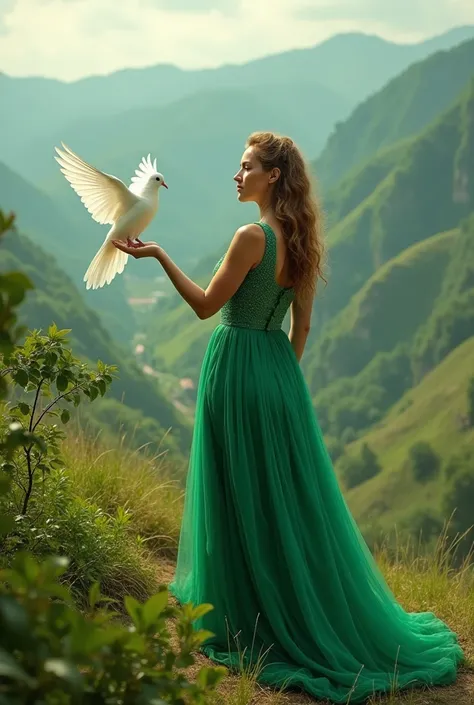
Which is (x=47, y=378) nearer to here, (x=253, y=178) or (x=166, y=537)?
(x=253, y=178)

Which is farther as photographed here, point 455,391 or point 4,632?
point 455,391

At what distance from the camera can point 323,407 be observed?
91.7 metres

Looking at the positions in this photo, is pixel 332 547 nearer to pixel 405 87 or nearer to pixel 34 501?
pixel 34 501

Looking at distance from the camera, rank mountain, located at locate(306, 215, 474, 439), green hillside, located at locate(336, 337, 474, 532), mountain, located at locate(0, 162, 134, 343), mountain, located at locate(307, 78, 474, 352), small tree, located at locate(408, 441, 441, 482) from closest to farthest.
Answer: green hillside, located at locate(336, 337, 474, 532), small tree, located at locate(408, 441, 441, 482), mountain, located at locate(306, 215, 474, 439), mountain, located at locate(307, 78, 474, 352), mountain, located at locate(0, 162, 134, 343)

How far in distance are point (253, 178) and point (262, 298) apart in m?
0.50

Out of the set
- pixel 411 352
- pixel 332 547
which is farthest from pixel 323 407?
pixel 332 547

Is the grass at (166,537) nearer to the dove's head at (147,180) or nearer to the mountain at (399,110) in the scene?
the dove's head at (147,180)

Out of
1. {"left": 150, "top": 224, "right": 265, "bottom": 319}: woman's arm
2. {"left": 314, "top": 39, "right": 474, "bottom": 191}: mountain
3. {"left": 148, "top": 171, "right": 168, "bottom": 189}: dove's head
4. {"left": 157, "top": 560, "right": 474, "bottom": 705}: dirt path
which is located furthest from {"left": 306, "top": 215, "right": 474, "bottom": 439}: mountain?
{"left": 148, "top": 171, "right": 168, "bottom": 189}: dove's head

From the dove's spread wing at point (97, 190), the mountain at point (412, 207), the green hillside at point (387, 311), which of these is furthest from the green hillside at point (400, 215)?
the dove's spread wing at point (97, 190)

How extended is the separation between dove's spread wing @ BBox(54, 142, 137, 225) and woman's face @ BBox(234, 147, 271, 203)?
51 centimetres

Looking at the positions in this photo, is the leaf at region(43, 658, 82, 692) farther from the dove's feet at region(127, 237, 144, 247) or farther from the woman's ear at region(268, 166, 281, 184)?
the woman's ear at region(268, 166, 281, 184)

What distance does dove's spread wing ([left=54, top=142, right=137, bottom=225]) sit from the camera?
3.28 meters

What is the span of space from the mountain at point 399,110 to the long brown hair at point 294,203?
160 m

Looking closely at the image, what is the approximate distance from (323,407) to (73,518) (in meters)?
88.8
